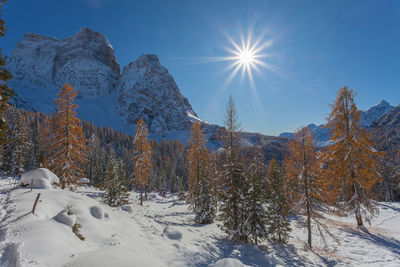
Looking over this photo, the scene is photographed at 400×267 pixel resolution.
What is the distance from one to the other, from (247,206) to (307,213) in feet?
16.4

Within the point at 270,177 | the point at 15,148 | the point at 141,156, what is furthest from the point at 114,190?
the point at 15,148

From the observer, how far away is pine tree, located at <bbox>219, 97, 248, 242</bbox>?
14.5 meters

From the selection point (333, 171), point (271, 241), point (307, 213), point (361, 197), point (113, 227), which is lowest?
point (271, 241)

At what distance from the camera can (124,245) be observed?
26.6ft

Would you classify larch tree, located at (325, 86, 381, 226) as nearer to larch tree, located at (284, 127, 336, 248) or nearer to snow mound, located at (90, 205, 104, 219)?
larch tree, located at (284, 127, 336, 248)

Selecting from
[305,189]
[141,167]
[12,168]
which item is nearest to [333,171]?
[305,189]

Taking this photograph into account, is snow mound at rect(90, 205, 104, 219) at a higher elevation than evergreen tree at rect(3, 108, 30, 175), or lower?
lower

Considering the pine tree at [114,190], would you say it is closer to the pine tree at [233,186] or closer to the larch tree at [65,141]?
the larch tree at [65,141]

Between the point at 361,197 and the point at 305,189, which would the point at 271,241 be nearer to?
the point at 305,189

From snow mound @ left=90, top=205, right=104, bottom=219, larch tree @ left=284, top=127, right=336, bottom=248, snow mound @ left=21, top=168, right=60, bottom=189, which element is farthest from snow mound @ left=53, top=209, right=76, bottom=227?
larch tree @ left=284, top=127, right=336, bottom=248

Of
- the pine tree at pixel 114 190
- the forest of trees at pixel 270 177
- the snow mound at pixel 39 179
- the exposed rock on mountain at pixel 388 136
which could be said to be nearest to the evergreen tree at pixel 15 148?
the forest of trees at pixel 270 177

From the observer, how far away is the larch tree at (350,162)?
17.2 m

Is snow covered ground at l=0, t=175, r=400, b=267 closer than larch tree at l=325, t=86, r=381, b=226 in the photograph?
Yes

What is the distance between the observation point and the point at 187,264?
27.5 feet
